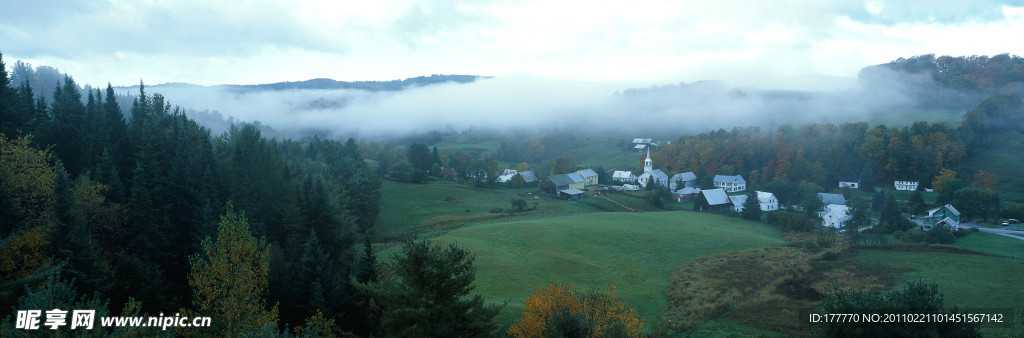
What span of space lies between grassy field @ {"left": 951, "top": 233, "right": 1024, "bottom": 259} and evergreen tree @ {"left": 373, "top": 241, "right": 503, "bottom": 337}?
48472 mm

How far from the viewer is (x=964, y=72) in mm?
153625

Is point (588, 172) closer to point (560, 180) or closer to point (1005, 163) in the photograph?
point (560, 180)

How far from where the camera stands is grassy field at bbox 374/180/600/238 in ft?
209

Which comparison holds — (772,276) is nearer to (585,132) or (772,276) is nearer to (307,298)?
(307,298)

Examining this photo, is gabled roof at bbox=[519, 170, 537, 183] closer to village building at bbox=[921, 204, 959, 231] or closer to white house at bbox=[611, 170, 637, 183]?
white house at bbox=[611, 170, 637, 183]

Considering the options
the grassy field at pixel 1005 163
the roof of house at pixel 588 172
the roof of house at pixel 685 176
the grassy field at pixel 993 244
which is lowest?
the roof of house at pixel 588 172

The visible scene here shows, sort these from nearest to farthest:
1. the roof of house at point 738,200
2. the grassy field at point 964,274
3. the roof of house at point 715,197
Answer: the grassy field at point 964,274 < the roof of house at point 715,197 < the roof of house at point 738,200

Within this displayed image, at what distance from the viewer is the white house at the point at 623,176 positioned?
11212cm

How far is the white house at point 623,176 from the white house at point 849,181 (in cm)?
3931

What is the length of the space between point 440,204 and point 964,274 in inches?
2352

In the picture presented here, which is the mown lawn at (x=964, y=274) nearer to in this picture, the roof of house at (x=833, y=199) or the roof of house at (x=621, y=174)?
the roof of house at (x=833, y=199)

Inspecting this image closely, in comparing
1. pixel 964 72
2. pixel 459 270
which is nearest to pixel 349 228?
pixel 459 270

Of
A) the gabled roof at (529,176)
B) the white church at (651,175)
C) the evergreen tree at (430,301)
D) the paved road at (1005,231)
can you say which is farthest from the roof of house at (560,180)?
the evergreen tree at (430,301)

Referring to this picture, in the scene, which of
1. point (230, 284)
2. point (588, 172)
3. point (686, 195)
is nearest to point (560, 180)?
point (588, 172)
